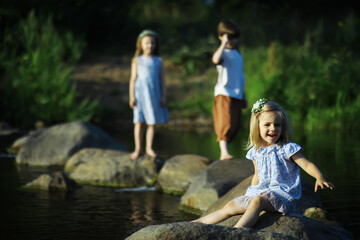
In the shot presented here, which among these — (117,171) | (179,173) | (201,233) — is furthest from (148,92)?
(201,233)

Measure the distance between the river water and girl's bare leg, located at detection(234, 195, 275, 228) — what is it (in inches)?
58.6

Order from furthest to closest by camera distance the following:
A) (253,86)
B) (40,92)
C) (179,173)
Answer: (253,86) < (40,92) < (179,173)

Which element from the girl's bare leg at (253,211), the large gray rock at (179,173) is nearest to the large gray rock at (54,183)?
the large gray rock at (179,173)

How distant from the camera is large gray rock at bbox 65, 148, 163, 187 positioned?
356 inches

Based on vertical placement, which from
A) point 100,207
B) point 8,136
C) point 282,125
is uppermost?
point 282,125

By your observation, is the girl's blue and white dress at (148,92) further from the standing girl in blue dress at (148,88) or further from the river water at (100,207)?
the river water at (100,207)

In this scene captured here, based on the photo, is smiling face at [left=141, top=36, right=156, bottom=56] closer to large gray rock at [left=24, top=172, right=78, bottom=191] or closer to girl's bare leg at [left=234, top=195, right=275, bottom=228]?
large gray rock at [left=24, top=172, right=78, bottom=191]

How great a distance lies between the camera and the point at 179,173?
8531mm

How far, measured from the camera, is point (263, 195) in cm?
479

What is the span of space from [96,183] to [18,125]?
7.88 metres

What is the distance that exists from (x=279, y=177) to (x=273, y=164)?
0.35ft

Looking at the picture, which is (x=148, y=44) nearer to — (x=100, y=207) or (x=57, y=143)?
(x=57, y=143)

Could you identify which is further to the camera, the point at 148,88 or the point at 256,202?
the point at 148,88

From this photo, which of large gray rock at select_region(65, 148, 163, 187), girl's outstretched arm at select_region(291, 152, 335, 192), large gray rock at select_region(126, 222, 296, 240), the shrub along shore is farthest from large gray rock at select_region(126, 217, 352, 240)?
the shrub along shore
